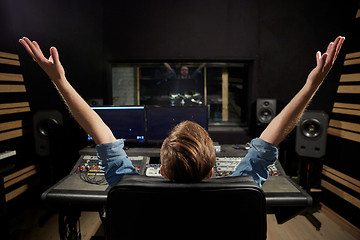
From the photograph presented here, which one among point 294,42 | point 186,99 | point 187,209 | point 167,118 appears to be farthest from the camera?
point 186,99

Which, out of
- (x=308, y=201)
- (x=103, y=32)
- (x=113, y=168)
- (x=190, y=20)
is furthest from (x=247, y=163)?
(x=103, y=32)

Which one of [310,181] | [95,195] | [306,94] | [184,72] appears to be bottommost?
[310,181]

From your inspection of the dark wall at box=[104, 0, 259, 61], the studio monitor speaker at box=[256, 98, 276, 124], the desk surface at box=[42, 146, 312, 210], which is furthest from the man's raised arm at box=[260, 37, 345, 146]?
the dark wall at box=[104, 0, 259, 61]

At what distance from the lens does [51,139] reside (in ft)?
9.21

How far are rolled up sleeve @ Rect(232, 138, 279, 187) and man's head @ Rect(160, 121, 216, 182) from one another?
267 millimetres

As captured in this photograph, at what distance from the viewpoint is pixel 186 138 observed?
2.32 ft

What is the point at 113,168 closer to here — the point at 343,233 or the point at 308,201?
the point at 308,201

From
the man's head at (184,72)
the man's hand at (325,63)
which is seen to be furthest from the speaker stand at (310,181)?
the man's hand at (325,63)

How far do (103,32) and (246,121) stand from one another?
7.67 feet

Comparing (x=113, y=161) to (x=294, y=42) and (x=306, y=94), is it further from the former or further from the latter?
(x=294, y=42)

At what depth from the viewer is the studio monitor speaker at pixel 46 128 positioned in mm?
2705

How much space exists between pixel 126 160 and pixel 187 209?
344 mm

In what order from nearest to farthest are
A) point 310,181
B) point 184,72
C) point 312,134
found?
1. point 312,134
2. point 310,181
3. point 184,72

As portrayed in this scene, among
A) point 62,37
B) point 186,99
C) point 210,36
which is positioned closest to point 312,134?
point 210,36
